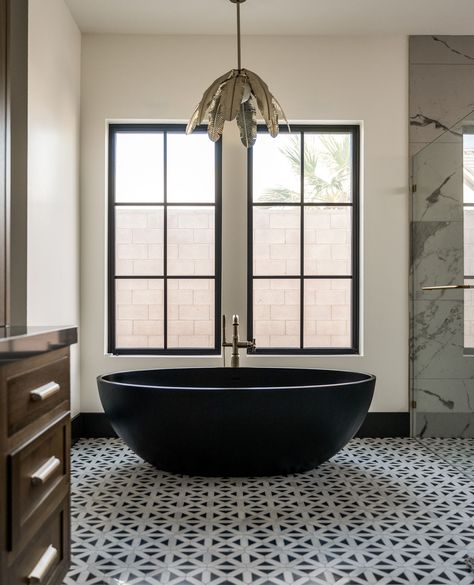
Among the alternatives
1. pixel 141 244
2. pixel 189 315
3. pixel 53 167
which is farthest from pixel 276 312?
pixel 53 167

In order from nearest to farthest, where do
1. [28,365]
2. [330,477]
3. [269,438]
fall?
[28,365] → [269,438] → [330,477]

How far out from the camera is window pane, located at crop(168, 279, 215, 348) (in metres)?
3.89

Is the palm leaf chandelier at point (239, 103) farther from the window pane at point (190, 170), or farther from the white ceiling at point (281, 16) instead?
the window pane at point (190, 170)

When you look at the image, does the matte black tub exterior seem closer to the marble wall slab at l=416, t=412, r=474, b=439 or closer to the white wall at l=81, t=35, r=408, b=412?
the marble wall slab at l=416, t=412, r=474, b=439

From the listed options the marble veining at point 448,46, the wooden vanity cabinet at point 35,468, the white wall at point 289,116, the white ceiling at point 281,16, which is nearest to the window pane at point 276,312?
the white wall at point 289,116

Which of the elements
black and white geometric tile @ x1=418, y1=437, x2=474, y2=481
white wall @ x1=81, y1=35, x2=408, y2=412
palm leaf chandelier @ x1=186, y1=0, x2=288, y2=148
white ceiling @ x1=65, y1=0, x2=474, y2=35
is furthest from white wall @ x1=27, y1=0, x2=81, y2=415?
black and white geometric tile @ x1=418, y1=437, x2=474, y2=481

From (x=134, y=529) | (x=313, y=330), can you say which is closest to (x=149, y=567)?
(x=134, y=529)

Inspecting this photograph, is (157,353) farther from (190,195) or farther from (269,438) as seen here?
(269,438)

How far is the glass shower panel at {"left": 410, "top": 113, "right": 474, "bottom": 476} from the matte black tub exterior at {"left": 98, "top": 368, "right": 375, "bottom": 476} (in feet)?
1.50

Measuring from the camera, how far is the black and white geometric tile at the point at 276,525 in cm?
193

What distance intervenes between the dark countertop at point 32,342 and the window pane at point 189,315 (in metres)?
2.25

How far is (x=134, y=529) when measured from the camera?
2.28 m

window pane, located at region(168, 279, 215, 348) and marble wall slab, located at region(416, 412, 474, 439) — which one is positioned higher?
window pane, located at region(168, 279, 215, 348)

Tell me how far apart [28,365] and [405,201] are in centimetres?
297
